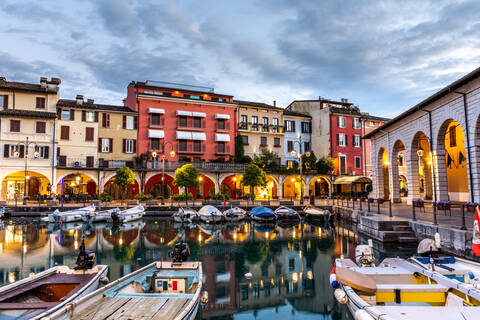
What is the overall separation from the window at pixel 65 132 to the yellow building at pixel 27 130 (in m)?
0.84

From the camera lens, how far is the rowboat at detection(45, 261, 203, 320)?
640 cm

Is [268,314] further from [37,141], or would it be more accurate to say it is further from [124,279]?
[37,141]

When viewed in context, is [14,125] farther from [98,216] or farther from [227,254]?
[227,254]

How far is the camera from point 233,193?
139 feet

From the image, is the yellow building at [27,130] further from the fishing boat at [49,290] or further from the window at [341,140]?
the window at [341,140]

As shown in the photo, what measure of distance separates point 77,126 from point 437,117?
36.7 metres

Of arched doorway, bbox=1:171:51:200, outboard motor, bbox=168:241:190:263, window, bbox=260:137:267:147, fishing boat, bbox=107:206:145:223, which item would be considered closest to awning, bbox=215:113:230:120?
window, bbox=260:137:267:147

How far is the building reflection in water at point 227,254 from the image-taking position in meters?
9.90

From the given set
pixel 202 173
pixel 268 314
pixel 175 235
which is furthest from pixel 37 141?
pixel 268 314

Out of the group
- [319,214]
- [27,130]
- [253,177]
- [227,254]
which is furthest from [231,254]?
[27,130]

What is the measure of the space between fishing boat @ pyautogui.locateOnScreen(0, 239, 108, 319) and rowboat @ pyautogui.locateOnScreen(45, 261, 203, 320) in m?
0.41

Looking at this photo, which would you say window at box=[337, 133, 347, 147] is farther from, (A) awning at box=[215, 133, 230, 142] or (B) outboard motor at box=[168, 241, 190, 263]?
(B) outboard motor at box=[168, 241, 190, 263]

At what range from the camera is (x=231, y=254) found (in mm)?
16375

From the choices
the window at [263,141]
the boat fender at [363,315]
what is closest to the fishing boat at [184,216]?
the window at [263,141]
